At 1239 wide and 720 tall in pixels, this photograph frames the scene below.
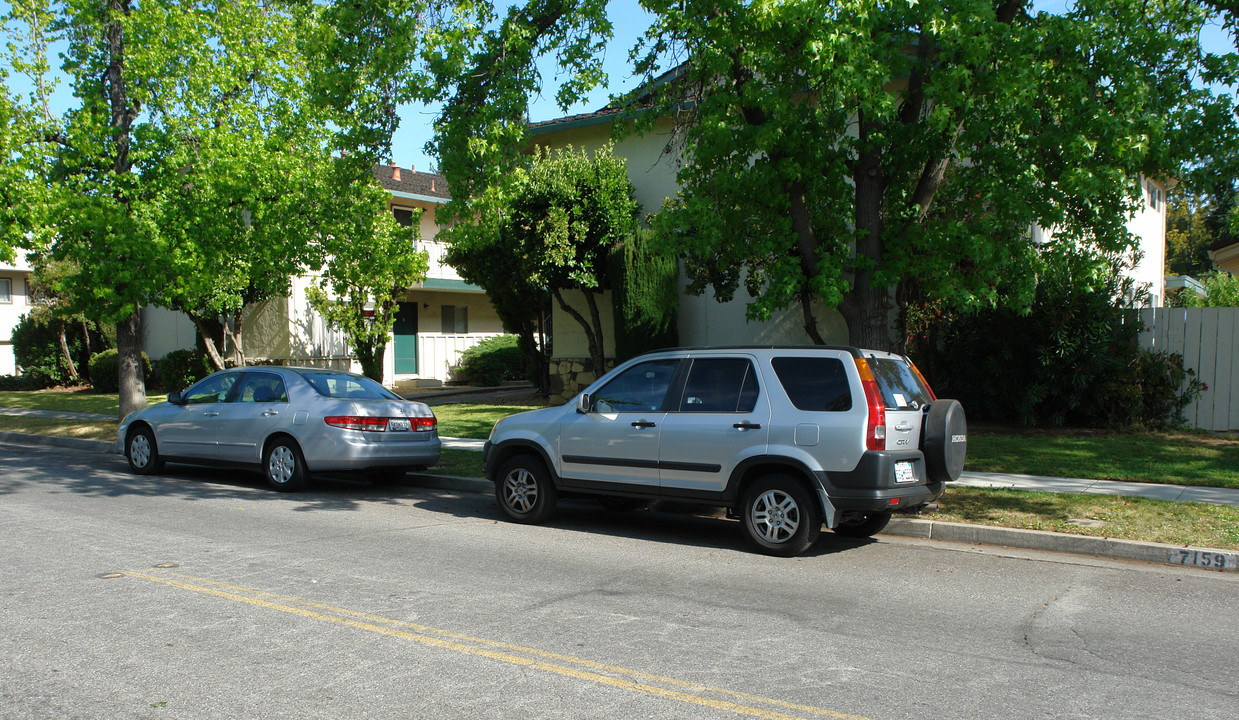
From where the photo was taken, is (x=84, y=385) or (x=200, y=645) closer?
(x=200, y=645)

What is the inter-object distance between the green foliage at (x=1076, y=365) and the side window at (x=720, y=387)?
23.7ft

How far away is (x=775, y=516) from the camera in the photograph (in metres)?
7.80

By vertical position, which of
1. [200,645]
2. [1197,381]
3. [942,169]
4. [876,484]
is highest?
[942,169]

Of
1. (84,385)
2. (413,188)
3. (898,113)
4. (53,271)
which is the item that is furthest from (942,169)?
(84,385)

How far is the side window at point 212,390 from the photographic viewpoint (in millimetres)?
12039

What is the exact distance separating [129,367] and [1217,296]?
22.1 m

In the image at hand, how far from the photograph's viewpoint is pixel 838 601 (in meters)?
6.37

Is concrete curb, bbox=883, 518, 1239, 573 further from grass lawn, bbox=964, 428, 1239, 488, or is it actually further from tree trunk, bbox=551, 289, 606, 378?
tree trunk, bbox=551, 289, 606, 378

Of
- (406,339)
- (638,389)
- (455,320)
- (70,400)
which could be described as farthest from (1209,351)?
(70,400)

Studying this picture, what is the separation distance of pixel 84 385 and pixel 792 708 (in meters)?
34.2

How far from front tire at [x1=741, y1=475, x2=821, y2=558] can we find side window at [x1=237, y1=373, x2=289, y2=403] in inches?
251

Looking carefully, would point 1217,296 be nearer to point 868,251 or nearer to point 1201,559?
point 868,251

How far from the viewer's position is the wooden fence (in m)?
14.2

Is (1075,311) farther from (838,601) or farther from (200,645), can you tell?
(200,645)
